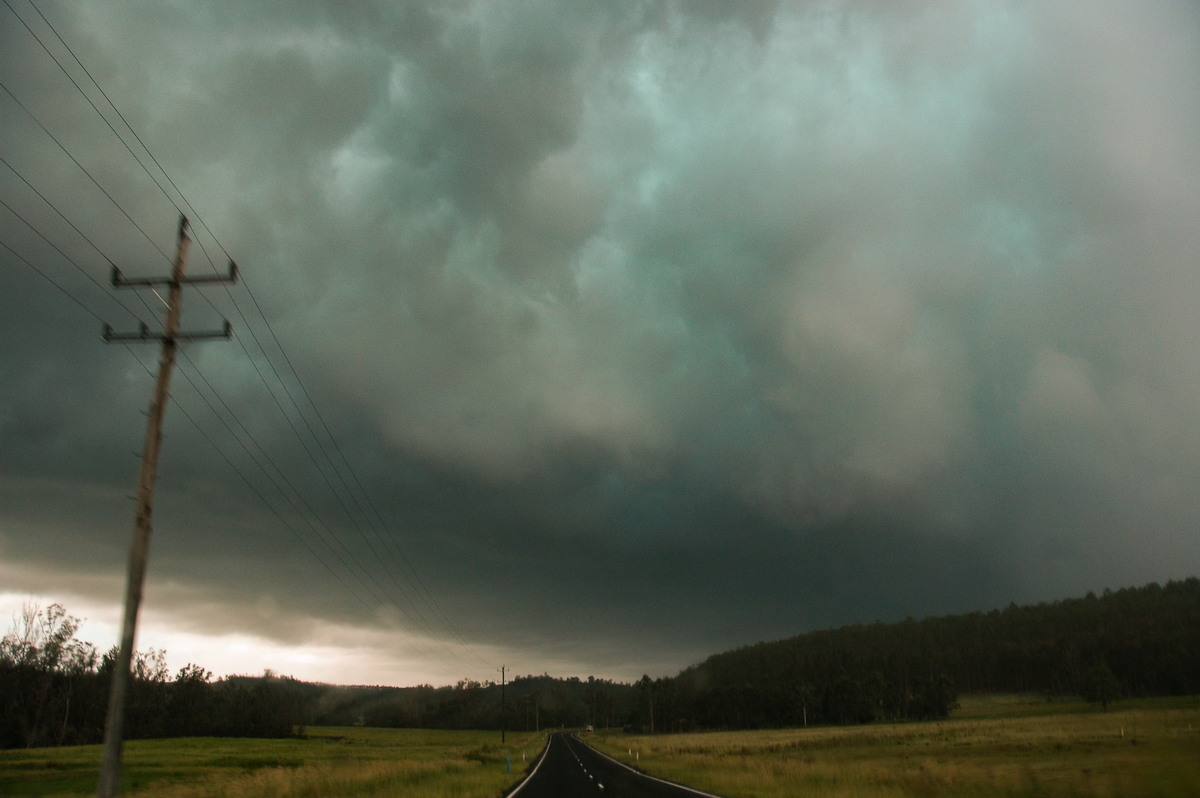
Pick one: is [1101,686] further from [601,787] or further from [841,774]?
[601,787]

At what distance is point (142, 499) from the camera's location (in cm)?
1551

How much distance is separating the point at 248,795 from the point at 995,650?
188 metres

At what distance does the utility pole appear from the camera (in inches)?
560

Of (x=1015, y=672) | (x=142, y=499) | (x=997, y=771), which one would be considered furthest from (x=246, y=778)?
(x=1015, y=672)

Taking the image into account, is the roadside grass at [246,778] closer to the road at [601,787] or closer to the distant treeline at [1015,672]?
the road at [601,787]

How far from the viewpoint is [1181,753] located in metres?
15.9

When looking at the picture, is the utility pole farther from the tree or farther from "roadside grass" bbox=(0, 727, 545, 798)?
the tree

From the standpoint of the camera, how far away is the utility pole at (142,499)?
1423 centimetres

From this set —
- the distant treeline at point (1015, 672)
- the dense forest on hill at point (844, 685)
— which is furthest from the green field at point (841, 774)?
the distant treeline at point (1015, 672)

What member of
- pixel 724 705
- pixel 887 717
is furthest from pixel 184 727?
pixel 887 717

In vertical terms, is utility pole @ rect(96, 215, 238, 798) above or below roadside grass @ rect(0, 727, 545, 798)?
above

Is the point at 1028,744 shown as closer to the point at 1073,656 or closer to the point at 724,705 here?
the point at 1073,656

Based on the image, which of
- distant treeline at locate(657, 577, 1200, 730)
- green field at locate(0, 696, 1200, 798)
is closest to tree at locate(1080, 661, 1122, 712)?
distant treeline at locate(657, 577, 1200, 730)

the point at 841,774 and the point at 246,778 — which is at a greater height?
the point at 246,778
